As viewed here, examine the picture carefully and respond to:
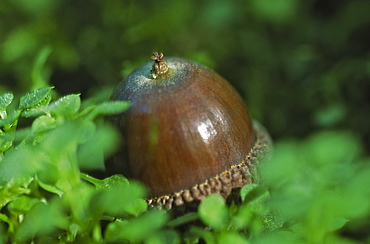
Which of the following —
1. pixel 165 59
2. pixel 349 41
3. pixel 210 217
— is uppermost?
pixel 349 41

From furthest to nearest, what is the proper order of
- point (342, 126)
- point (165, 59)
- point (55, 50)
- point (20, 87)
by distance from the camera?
point (55, 50), point (20, 87), point (342, 126), point (165, 59)

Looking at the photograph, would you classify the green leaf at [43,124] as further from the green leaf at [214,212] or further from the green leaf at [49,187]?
the green leaf at [214,212]

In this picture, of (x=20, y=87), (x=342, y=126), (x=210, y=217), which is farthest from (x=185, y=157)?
(x=20, y=87)

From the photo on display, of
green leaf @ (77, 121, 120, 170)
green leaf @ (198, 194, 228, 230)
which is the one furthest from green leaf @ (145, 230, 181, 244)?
green leaf @ (77, 121, 120, 170)

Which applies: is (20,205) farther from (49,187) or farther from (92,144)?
(92,144)

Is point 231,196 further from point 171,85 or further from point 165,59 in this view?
point 165,59

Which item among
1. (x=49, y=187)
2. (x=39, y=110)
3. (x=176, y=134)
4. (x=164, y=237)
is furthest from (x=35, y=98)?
(x=164, y=237)

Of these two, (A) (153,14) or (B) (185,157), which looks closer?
(B) (185,157)

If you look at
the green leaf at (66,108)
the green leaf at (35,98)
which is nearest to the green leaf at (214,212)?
the green leaf at (66,108)
